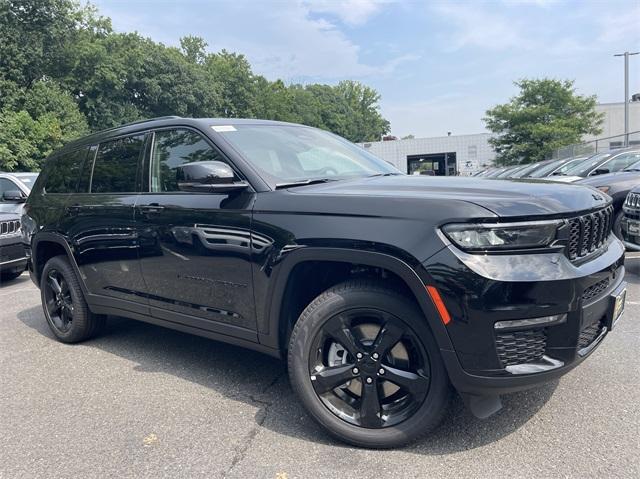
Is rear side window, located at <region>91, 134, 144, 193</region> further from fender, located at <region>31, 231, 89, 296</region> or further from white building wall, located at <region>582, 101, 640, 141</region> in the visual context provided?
white building wall, located at <region>582, 101, 640, 141</region>

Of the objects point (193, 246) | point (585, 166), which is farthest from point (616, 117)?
point (193, 246)

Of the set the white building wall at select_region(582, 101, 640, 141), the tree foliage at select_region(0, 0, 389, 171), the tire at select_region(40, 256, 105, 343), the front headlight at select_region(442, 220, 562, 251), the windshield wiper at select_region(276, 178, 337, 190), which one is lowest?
the tire at select_region(40, 256, 105, 343)

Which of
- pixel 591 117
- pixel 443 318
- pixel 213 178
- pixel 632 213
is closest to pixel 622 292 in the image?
pixel 443 318

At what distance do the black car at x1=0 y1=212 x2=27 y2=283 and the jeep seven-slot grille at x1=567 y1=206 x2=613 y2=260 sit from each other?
735 centimetres

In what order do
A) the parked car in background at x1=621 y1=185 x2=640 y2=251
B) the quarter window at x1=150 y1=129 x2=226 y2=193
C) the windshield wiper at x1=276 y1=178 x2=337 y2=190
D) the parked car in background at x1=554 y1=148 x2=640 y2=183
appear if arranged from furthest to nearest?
the parked car in background at x1=554 y1=148 x2=640 y2=183 < the parked car in background at x1=621 y1=185 x2=640 y2=251 < the quarter window at x1=150 y1=129 x2=226 y2=193 < the windshield wiper at x1=276 y1=178 x2=337 y2=190

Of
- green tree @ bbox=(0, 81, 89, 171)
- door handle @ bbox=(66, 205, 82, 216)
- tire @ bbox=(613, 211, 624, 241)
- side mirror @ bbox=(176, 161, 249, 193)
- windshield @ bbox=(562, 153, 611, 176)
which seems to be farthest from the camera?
green tree @ bbox=(0, 81, 89, 171)

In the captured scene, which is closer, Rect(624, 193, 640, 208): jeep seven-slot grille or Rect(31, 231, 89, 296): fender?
Rect(31, 231, 89, 296): fender

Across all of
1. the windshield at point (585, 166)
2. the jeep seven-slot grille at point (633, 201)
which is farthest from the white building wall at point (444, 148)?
the jeep seven-slot grille at point (633, 201)

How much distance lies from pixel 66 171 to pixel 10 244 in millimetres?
3634

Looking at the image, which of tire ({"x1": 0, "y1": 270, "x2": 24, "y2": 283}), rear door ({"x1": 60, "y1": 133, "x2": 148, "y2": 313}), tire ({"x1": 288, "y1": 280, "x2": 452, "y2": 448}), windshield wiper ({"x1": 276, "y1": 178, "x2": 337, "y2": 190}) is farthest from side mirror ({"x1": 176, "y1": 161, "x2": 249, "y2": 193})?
tire ({"x1": 0, "y1": 270, "x2": 24, "y2": 283})

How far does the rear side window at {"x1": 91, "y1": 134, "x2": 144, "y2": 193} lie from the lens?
377cm

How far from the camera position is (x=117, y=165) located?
13.0 feet

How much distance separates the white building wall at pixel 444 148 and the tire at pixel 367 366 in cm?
4294

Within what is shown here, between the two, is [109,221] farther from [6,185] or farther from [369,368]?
[6,185]
